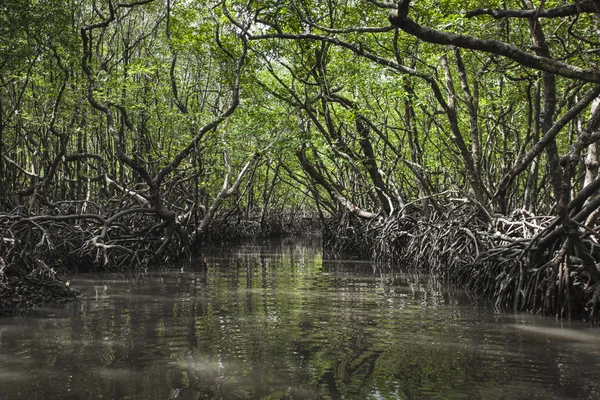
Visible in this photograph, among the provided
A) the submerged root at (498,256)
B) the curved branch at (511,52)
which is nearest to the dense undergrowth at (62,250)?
the curved branch at (511,52)

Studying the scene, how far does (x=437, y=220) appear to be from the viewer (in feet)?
37.7

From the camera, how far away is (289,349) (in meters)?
4.50

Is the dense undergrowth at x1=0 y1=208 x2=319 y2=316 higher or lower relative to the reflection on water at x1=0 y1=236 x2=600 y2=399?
higher

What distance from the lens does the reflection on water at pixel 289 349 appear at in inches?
139

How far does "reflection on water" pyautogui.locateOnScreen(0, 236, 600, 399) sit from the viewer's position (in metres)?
3.53

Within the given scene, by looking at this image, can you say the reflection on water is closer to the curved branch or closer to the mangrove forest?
the mangrove forest

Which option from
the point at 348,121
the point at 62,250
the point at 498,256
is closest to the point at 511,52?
the point at 498,256

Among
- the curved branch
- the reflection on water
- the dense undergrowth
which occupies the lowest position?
the reflection on water

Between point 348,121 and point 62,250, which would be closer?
point 62,250

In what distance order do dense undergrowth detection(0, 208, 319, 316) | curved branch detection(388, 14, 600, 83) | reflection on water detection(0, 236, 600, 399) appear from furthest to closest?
dense undergrowth detection(0, 208, 319, 316), curved branch detection(388, 14, 600, 83), reflection on water detection(0, 236, 600, 399)

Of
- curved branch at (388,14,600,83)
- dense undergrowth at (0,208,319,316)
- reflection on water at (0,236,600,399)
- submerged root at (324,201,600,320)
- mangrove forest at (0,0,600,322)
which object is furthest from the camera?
dense undergrowth at (0,208,319,316)

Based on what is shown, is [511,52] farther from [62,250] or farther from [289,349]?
[62,250]

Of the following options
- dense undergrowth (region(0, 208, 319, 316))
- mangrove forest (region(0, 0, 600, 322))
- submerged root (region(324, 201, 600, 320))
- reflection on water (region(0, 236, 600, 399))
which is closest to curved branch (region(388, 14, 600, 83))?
mangrove forest (region(0, 0, 600, 322))

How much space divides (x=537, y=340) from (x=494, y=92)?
350 inches
